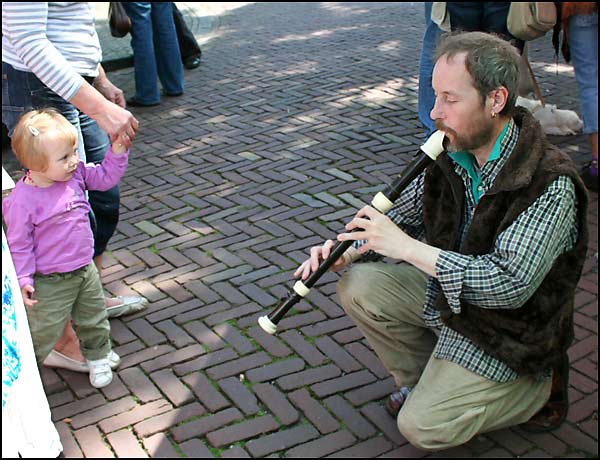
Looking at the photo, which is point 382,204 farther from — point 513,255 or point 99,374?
point 99,374

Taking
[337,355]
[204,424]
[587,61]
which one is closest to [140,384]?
[204,424]

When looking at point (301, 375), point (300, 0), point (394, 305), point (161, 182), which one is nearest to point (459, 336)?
point (394, 305)

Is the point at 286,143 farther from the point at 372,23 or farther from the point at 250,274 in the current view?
the point at 372,23

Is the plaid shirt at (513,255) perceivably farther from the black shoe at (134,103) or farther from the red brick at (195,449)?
the black shoe at (134,103)

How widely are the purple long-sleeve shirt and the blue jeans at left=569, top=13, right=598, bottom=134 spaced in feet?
8.52

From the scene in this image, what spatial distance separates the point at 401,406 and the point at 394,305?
1.25ft

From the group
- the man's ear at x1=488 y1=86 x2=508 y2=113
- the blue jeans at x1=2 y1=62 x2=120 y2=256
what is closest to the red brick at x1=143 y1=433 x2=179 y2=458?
the blue jeans at x1=2 y1=62 x2=120 y2=256

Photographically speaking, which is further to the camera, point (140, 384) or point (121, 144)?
point (140, 384)

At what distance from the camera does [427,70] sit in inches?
185

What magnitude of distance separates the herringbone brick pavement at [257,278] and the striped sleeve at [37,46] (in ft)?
3.81

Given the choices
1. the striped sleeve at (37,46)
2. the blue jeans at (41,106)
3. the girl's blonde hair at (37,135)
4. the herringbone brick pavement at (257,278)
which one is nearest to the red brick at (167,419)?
the herringbone brick pavement at (257,278)

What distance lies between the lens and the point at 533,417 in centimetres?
277

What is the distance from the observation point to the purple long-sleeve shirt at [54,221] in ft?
9.12

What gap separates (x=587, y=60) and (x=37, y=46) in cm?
291
